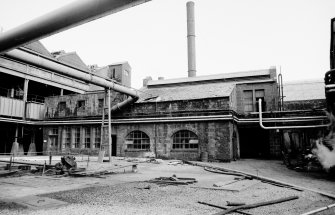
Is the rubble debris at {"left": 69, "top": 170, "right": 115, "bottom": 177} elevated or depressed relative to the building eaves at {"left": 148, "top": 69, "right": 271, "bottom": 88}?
depressed

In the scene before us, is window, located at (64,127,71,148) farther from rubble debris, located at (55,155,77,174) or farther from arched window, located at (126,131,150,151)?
rubble debris, located at (55,155,77,174)

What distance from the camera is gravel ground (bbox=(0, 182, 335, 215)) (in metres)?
5.34

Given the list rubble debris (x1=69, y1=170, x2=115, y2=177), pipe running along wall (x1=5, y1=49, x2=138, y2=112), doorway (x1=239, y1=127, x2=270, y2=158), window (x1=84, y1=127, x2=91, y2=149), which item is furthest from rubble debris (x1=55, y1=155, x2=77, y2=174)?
doorway (x1=239, y1=127, x2=270, y2=158)

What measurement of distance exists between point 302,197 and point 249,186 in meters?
1.75

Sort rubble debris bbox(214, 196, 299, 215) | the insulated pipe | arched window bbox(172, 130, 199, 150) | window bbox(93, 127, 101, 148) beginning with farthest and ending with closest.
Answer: window bbox(93, 127, 101, 148), arched window bbox(172, 130, 199, 150), the insulated pipe, rubble debris bbox(214, 196, 299, 215)

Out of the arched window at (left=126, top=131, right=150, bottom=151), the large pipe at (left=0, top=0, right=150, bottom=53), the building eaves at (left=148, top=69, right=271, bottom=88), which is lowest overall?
the arched window at (left=126, top=131, right=150, bottom=151)

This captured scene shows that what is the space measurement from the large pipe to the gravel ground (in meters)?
3.29

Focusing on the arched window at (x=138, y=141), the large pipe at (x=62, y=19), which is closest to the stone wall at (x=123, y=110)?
the arched window at (x=138, y=141)

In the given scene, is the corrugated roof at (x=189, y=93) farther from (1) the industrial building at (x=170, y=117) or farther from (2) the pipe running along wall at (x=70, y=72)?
(2) the pipe running along wall at (x=70, y=72)

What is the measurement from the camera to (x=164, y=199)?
642 cm

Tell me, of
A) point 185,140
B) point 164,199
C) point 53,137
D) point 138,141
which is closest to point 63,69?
point 164,199

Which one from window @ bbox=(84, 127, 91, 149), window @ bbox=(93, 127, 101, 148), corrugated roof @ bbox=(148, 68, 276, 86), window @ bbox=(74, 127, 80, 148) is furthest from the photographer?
corrugated roof @ bbox=(148, 68, 276, 86)

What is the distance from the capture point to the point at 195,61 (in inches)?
1042

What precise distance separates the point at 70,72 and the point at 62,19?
963 centimetres
